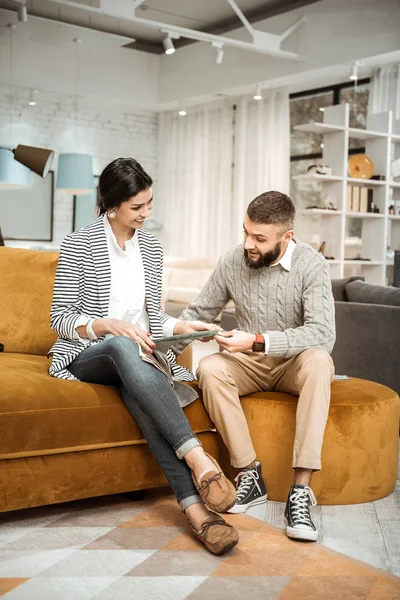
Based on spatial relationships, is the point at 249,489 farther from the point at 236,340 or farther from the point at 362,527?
the point at 236,340

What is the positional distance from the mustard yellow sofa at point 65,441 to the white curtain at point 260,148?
6.89 meters

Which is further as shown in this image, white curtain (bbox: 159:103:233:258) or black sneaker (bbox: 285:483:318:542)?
white curtain (bbox: 159:103:233:258)

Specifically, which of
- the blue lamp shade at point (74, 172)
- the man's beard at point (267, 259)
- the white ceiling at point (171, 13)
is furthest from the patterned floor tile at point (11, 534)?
the white ceiling at point (171, 13)

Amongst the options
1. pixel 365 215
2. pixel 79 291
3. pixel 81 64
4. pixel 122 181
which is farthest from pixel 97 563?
pixel 81 64

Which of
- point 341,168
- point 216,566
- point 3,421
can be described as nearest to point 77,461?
point 3,421

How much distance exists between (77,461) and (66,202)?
798 centimetres

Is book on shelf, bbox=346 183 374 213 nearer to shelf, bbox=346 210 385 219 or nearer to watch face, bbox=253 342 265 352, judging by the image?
shelf, bbox=346 210 385 219

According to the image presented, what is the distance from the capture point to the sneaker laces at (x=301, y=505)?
2.27 meters

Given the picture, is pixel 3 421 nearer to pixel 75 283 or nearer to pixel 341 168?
pixel 75 283

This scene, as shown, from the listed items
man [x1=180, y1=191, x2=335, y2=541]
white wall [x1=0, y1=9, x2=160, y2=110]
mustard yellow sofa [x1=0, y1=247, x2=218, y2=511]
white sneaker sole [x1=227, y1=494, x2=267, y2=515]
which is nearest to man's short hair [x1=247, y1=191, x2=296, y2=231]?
man [x1=180, y1=191, x2=335, y2=541]

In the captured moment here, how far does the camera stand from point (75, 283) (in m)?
2.57

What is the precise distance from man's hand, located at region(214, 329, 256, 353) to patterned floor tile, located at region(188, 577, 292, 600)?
758mm

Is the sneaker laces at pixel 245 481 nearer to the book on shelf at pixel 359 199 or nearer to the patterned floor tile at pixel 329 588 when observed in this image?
the patterned floor tile at pixel 329 588

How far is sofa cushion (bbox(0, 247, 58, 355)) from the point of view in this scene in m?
3.06
